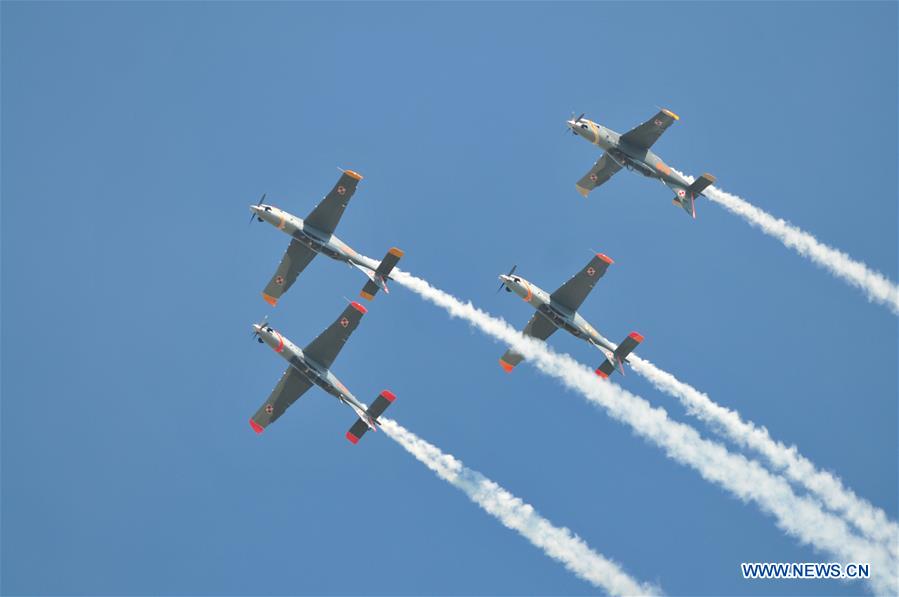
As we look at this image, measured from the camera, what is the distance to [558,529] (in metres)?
90.2

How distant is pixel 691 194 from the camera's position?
97062 millimetres

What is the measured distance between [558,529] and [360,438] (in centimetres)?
1481

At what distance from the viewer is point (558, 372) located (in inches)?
3696

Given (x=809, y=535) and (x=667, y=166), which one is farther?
(x=667, y=166)

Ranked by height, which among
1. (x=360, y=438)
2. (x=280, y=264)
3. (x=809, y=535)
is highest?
(x=809, y=535)

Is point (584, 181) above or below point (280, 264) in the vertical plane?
above

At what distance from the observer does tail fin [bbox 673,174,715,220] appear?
317 ft

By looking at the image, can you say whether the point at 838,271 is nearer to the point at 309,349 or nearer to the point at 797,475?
the point at 797,475

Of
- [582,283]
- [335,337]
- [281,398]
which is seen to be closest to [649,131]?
[582,283]

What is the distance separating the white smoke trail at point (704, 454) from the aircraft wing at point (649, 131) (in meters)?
16.6

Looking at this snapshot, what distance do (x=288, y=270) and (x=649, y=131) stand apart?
28.2 meters

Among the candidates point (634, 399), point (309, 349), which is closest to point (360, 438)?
point (309, 349)

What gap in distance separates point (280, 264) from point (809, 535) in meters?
41.7

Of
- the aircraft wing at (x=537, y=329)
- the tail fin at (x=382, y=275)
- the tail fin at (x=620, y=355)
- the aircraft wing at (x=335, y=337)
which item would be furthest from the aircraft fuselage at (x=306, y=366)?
the tail fin at (x=620, y=355)
